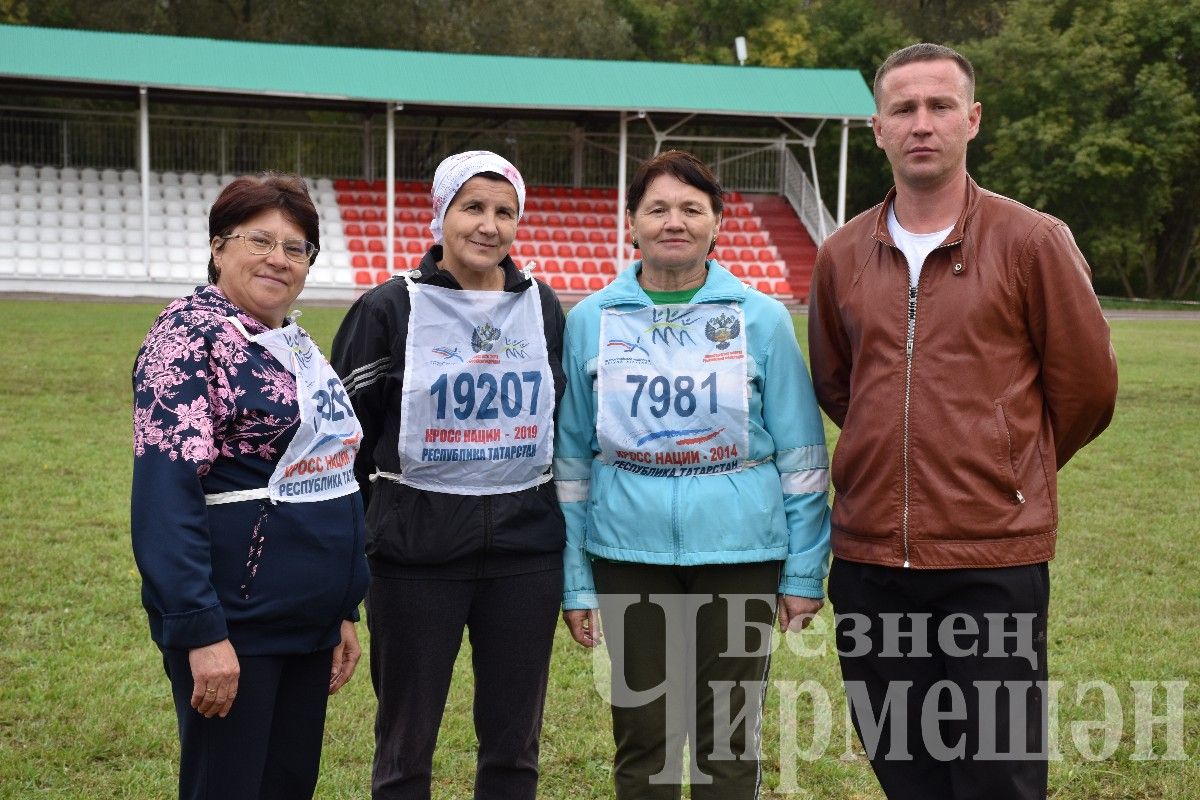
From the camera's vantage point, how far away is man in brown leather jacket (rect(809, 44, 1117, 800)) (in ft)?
9.61

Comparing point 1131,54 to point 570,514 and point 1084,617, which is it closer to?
point 1084,617

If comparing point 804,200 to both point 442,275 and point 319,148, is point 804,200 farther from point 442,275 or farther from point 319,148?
point 442,275

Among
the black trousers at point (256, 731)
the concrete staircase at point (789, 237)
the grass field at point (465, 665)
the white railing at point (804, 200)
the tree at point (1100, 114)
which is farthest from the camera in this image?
the tree at point (1100, 114)

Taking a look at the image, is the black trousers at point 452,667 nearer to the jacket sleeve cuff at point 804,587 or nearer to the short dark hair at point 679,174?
the jacket sleeve cuff at point 804,587

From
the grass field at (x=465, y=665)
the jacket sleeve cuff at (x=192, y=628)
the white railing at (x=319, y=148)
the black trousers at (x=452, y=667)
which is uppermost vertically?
the white railing at (x=319, y=148)

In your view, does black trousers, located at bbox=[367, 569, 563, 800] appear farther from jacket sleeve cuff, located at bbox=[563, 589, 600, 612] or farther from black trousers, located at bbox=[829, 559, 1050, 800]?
black trousers, located at bbox=[829, 559, 1050, 800]

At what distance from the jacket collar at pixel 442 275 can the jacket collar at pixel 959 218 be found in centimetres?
94

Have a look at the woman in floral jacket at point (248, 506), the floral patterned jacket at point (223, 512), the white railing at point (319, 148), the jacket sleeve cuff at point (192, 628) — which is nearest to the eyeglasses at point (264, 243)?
the woman in floral jacket at point (248, 506)

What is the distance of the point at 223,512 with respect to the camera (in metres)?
2.64

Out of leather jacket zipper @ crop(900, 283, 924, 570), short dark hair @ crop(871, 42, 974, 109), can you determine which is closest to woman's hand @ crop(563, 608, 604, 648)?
leather jacket zipper @ crop(900, 283, 924, 570)

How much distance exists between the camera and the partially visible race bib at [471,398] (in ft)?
10.6

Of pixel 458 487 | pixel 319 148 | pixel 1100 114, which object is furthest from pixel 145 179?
pixel 1100 114

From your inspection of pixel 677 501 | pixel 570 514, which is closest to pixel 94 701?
pixel 570 514

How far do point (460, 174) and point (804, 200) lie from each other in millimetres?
30008
